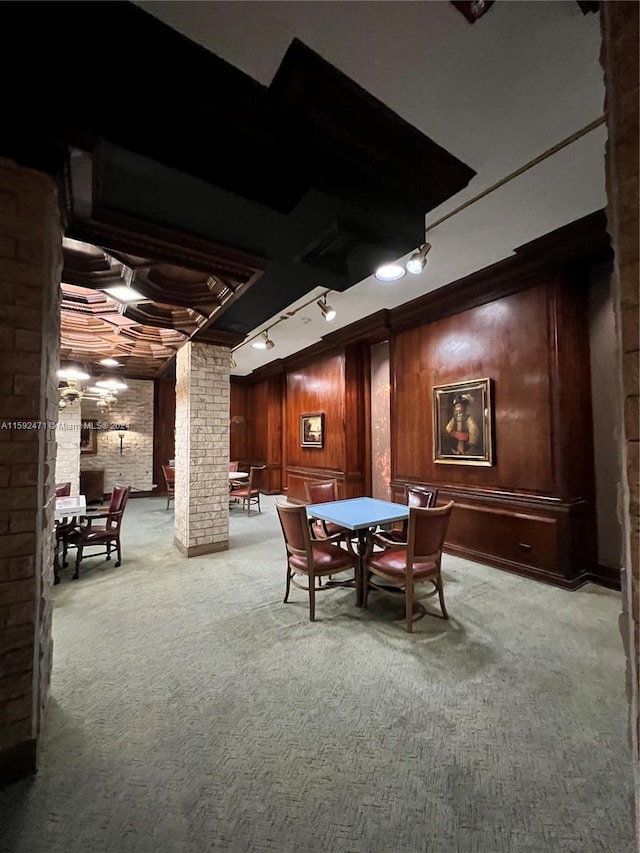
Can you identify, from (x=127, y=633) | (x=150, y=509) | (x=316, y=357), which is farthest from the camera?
(x=150, y=509)

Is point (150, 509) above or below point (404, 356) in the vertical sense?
below

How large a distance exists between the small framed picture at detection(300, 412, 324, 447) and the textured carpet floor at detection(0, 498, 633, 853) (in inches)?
156

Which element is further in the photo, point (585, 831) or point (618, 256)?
point (585, 831)

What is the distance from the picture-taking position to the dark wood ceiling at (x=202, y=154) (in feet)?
4.34

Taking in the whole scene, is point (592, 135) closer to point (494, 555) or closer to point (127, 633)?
point (494, 555)

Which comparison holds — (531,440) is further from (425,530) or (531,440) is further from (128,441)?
(128,441)

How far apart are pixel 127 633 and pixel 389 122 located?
364cm

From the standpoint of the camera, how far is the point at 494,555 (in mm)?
3803

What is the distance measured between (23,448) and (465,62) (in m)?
2.56

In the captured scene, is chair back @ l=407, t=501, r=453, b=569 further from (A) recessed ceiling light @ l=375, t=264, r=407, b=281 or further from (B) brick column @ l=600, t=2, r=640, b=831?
(A) recessed ceiling light @ l=375, t=264, r=407, b=281

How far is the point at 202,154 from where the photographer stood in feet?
5.48

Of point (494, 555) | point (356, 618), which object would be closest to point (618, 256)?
point (356, 618)

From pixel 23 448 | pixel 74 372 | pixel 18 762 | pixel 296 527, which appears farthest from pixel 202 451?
pixel 18 762

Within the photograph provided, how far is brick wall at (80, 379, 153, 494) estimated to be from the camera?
8.50m
